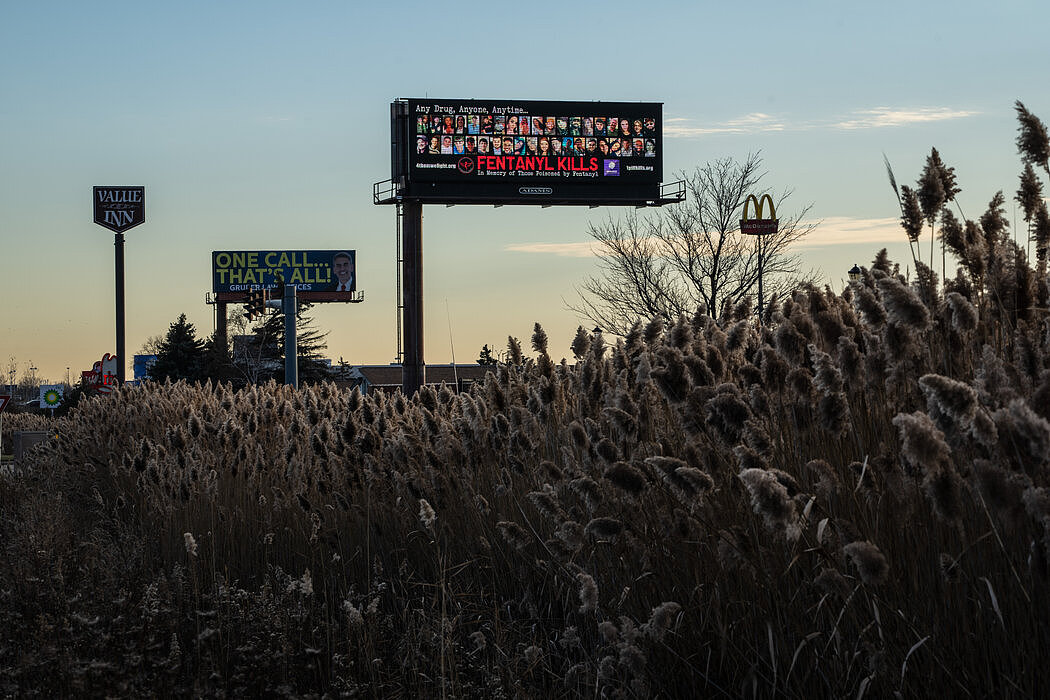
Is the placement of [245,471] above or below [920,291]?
below

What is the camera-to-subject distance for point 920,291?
15.1 feet

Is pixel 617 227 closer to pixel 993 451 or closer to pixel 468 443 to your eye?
pixel 468 443

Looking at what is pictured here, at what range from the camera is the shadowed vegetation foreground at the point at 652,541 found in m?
3.26

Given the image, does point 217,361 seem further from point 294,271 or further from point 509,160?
point 294,271

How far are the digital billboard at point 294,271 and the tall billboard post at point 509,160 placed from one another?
27.9 metres

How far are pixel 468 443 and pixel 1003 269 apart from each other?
3422 millimetres

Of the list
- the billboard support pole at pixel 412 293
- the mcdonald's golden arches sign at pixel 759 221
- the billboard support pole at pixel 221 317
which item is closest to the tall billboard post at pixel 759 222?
the mcdonald's golden arches sign at pixel 759 221

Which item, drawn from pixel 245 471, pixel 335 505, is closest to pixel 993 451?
pixel 335 505

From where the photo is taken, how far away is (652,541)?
4484 mm

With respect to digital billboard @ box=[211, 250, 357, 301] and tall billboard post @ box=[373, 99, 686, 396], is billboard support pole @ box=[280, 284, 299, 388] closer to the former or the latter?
tall billboard post @ box=[373, 99, 686, 396]

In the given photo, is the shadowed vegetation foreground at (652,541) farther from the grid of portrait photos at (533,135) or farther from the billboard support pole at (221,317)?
the billboard support pole at (221,317)

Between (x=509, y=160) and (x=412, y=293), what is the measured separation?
700cm

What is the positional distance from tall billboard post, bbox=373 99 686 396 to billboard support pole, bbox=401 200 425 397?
43 mm

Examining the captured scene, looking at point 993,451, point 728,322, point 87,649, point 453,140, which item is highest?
point 453,140
